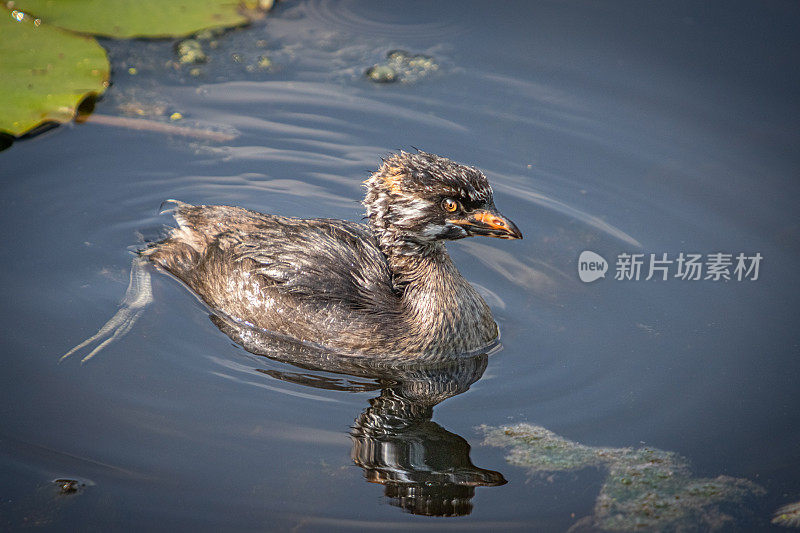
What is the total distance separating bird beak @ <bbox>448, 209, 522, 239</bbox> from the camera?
573cm

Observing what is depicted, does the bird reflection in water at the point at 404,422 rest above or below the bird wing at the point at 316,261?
below

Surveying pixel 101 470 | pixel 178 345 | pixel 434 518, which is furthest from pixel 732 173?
pixel 101 470

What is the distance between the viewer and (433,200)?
5.71m

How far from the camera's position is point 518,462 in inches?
209

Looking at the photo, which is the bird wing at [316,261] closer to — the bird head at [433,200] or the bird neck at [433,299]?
the bird neck at [433,299]

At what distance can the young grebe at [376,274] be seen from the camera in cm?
578

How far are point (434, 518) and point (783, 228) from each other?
4.27m

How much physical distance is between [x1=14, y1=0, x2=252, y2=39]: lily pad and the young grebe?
326cm

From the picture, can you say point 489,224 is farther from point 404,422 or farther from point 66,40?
point 66,40

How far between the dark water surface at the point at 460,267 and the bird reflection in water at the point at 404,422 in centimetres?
2

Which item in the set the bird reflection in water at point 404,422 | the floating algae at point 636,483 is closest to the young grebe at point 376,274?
the bird reflection in water at point 404,422

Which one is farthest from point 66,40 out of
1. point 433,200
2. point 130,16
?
point 433,200

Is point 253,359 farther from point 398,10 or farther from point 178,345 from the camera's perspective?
point 398,10

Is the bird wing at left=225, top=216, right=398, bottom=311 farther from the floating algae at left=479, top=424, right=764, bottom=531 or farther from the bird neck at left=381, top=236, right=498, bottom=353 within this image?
the floating algae at left=479, top=424, right=764, bottom=531
